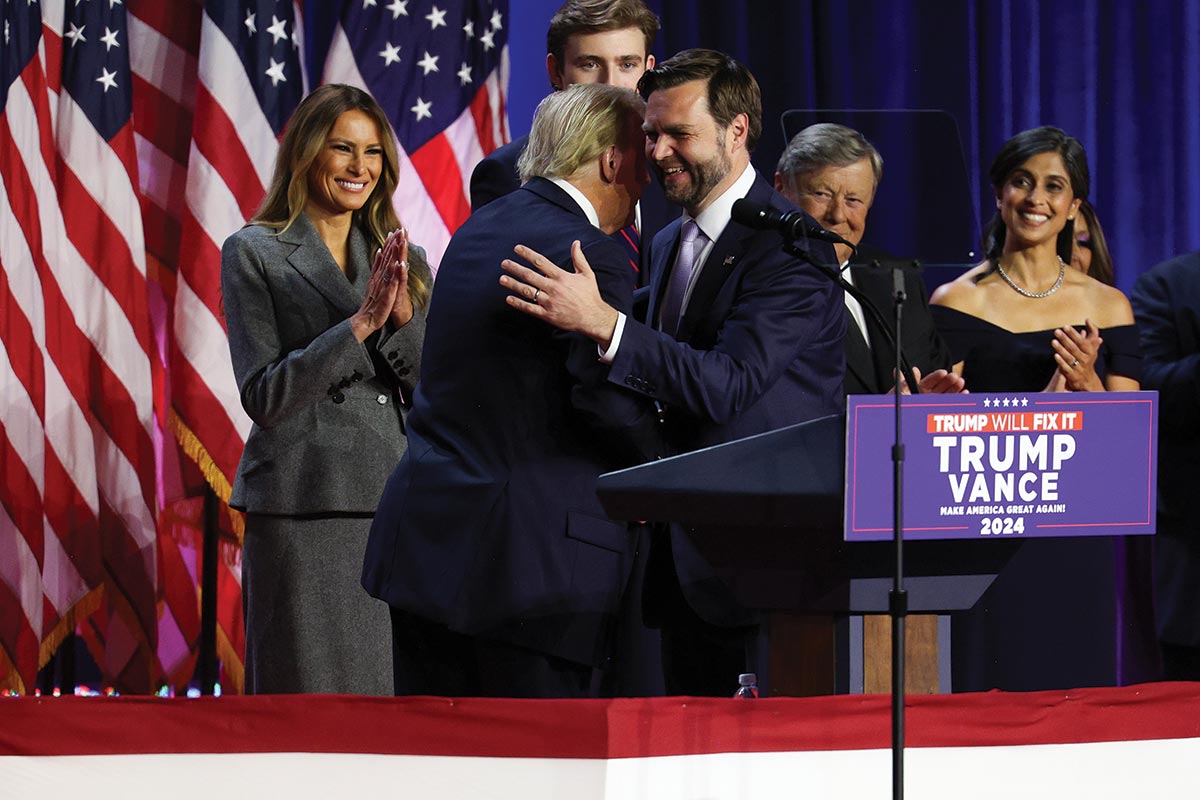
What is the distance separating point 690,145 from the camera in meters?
2.46

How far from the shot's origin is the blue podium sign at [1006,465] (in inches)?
65.9

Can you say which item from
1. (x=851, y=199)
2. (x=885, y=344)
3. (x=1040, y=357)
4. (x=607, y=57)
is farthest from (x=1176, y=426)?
(x=607, y=57)

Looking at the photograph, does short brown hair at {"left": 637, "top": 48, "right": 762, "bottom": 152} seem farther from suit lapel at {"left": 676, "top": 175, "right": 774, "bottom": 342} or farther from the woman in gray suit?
the woman in gray suit

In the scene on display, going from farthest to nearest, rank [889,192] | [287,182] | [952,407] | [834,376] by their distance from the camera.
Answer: [889,192], [287,182], [834,376], [952,407]

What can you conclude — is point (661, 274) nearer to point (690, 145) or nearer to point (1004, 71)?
point (690, 145)

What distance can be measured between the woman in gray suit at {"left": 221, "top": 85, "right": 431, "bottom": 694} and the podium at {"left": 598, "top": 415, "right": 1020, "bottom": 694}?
142 centimetres

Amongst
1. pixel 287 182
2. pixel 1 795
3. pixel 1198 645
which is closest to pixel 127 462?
pixel 287 182

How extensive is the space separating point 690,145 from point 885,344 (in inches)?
37.5

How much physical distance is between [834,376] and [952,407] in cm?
84

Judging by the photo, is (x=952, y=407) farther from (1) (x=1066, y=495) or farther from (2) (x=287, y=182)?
(2) (x=287, y=182)

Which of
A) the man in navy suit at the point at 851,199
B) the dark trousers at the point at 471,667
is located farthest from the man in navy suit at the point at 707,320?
the man in navy suit at the point at 851,199

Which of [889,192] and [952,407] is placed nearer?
[952,407]

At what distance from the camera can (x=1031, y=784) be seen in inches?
73.3

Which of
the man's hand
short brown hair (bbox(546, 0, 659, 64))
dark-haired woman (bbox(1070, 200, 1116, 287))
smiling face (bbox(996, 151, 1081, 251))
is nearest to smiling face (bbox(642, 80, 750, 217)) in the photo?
the man's hand
